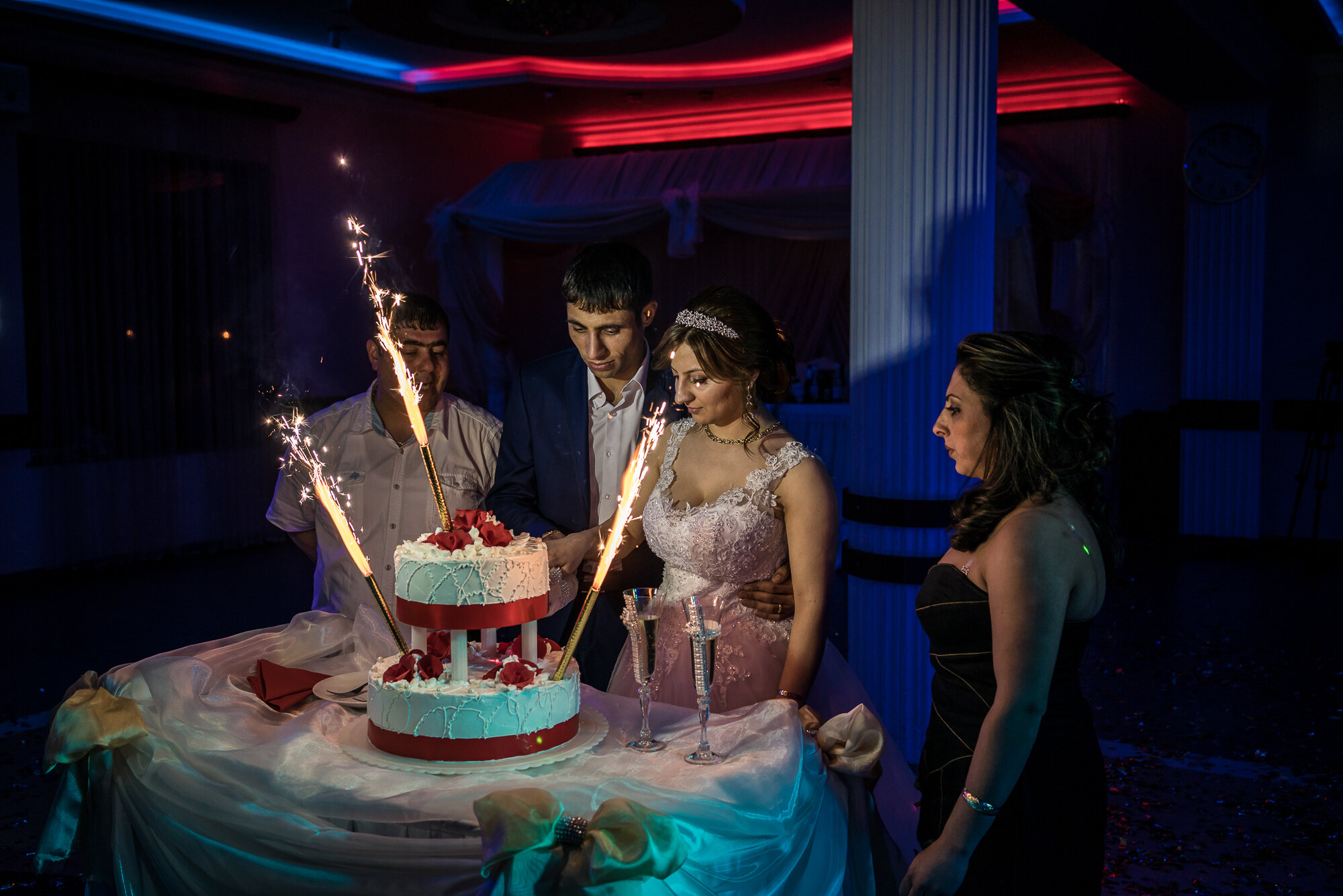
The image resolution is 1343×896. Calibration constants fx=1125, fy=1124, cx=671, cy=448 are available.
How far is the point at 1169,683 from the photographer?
5.49 metres

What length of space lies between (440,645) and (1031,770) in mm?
1090

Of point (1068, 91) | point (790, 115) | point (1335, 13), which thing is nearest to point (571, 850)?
point (1335, 13)

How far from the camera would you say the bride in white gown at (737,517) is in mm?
2535

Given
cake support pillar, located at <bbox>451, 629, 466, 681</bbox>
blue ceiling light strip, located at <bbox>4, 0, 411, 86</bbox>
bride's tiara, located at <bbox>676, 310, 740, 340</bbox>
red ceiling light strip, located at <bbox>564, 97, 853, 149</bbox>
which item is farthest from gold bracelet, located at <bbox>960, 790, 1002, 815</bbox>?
red ceiling light strip, located at <bbox>564, 97, 853, 149</bbox>

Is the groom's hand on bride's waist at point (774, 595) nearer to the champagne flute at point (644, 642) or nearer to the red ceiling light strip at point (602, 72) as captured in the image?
the champagne flute at point (644, 642)

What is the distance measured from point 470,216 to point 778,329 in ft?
28.5

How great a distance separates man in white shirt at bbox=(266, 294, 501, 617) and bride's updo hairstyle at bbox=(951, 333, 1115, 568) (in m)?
1.76

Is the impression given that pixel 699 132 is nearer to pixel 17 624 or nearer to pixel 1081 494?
pixel 17 624

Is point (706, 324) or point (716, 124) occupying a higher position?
point (716, 124)

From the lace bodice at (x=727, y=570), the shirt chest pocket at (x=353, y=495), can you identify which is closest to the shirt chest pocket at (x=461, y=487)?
A: the shirt chest pocket at (x=353, y=495)

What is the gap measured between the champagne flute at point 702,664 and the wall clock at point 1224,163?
28.3 ft

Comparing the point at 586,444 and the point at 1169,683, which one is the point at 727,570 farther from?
the point at 1169,683

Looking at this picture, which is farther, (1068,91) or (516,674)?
(1068,91)

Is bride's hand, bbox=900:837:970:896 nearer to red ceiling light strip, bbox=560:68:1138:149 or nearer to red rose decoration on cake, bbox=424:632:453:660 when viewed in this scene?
red rose decoration on cake, bbox=424:632:453:660
